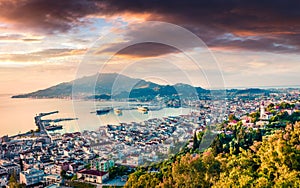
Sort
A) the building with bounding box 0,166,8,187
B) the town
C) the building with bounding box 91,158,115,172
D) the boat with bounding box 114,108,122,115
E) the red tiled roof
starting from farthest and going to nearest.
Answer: the building with bounding box 0,166,8,187 → the building with bounding box 91,158,115,172 → the red tiled roof → the boat with bounding box 114,108,122,115 → the town

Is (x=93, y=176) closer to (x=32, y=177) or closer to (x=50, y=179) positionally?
(x=50, y=179)

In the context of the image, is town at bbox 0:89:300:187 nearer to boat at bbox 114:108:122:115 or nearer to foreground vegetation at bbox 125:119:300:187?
boat at bbox 114:108:122:115

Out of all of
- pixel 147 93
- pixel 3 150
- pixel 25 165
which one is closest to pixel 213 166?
pixel 147 93

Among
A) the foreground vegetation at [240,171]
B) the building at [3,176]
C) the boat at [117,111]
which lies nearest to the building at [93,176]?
the boat at [117,111]

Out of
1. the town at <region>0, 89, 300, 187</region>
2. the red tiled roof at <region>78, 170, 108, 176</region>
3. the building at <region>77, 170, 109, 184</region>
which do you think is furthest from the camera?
the red tiled roof at <region>78, 170, 108, 176</region>

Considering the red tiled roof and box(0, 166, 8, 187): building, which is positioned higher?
the red tiled roof

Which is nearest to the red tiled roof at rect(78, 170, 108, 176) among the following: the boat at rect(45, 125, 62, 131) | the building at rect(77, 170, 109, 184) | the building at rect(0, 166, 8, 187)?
the building at rect(77, 170, 109, 184)

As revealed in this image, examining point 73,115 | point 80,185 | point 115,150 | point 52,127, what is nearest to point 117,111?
point 115,150

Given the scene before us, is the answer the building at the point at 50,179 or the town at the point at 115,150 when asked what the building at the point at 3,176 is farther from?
the building at the point at 50,179
